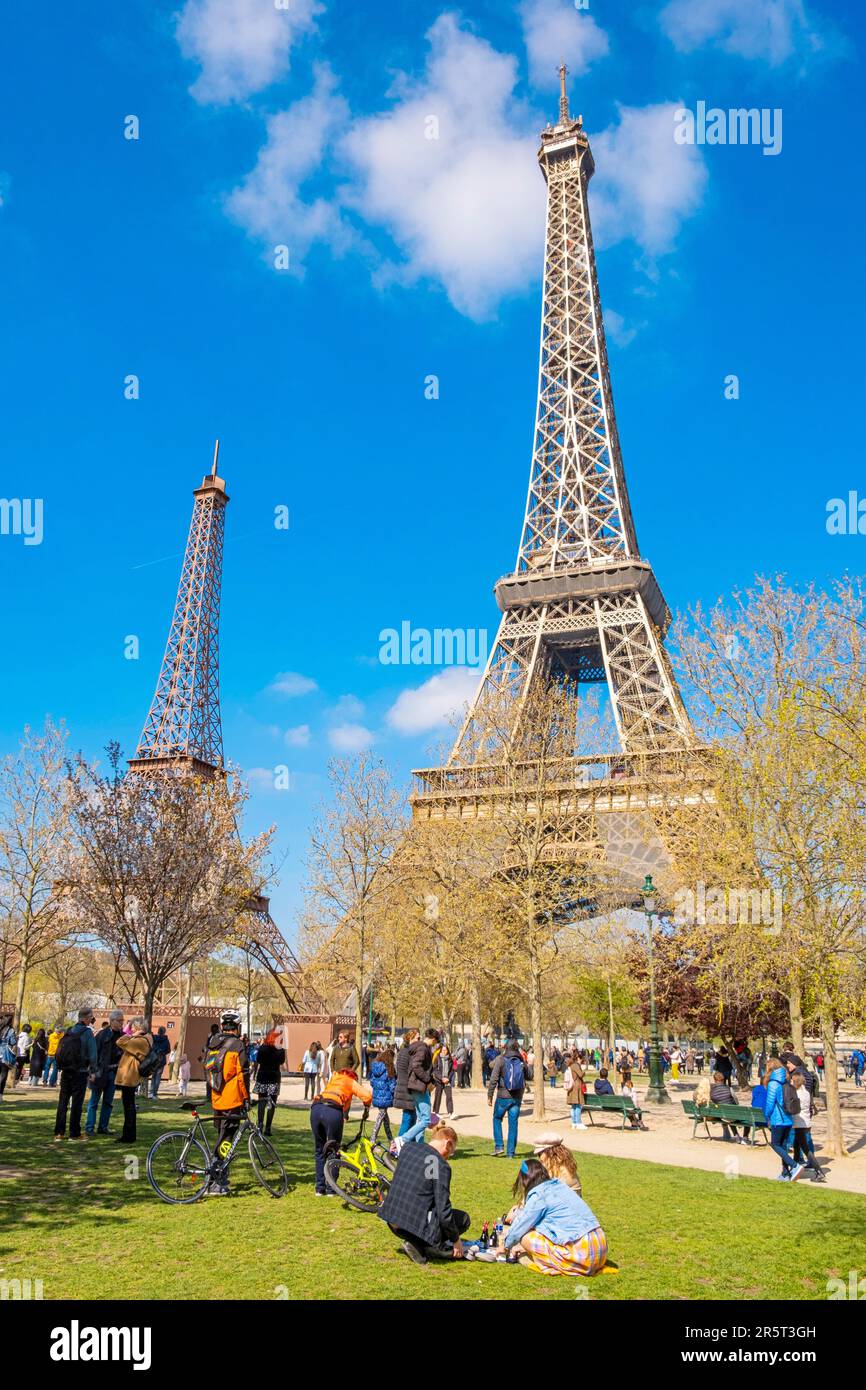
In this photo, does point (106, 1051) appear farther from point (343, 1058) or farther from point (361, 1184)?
point (361, 1184)

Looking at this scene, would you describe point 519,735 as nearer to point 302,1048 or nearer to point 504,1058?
point 504,1058

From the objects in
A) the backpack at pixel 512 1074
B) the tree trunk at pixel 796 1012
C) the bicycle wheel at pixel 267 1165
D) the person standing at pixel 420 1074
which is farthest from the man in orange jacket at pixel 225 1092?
the tree trunk at pixel 796 1012

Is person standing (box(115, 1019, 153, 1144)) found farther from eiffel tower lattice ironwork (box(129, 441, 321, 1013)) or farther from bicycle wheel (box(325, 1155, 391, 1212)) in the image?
eiffel tower lattice ironwork (box(129, 441, 321, 1013))

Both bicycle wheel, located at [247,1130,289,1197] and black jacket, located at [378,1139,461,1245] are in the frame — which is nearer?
black jacket, located at [378,1139,461,1245]

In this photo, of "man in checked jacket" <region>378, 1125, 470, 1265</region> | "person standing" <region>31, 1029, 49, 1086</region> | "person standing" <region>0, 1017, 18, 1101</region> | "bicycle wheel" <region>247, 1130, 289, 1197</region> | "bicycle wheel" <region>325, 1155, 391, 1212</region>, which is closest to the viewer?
"man in checked jacket" <region>378, 1125, 470, 1265</region>

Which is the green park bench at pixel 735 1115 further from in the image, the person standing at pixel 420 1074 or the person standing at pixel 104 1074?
the person standing at pixel 104 1074

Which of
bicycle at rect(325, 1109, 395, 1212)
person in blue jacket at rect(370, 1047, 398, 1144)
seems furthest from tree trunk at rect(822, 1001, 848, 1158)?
bicycle at rect(325, 1109, 395, 1212)
